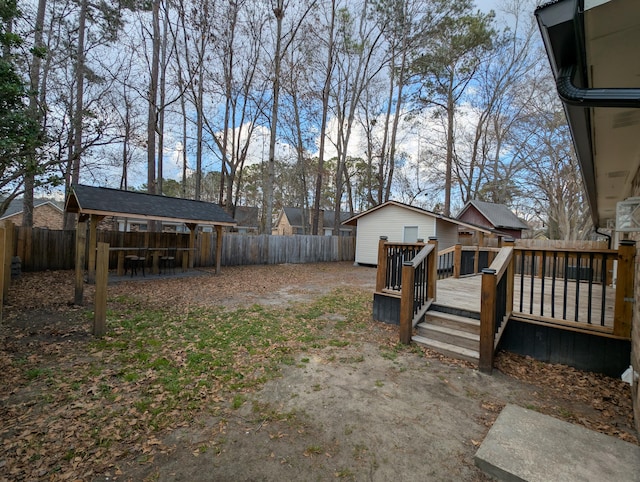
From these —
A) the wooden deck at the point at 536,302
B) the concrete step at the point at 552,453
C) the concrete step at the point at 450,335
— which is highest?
the wooden deck at the point at 536,302

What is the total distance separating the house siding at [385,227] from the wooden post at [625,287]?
35.0 ft

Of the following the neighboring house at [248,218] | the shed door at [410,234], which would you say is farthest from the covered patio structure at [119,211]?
the neighboring house at [248,218]

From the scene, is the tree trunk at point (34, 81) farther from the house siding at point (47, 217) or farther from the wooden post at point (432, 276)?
the house siding at point (47, 217)

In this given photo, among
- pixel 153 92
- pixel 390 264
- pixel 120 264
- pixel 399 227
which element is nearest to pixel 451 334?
Answer: pixel 390 264

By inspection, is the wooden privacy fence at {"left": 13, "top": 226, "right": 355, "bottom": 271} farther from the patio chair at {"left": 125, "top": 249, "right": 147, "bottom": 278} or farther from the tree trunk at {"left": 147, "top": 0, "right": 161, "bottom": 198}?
the tree trunk at {"left": 147, "top": 0, "right": 161, "bottom": 198}

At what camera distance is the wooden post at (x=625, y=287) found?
3147mm

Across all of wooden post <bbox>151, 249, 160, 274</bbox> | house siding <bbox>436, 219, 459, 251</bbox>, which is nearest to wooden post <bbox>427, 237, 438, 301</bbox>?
wooden post <bbox>151, 249, 160, 274</bbox>

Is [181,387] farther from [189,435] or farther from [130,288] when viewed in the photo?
[130,288]

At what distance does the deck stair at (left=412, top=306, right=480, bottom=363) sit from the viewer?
379cm

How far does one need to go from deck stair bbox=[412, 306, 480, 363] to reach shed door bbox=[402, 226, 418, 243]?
1023 cm

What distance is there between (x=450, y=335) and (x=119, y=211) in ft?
28.3

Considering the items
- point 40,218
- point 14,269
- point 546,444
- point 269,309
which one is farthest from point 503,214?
point 40,218

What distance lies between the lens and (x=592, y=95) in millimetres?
1698

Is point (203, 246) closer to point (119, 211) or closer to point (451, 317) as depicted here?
point (119, 211)
